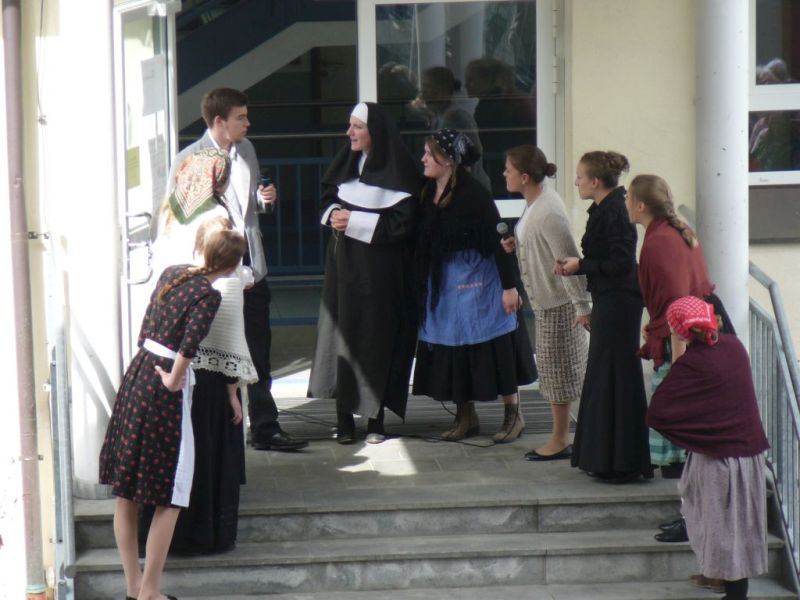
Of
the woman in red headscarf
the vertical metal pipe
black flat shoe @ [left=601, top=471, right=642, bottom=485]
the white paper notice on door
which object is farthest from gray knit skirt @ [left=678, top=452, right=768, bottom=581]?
the white paper notice on door

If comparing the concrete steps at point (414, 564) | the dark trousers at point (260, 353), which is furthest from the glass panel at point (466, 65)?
the concrete steps at point (414, 564)

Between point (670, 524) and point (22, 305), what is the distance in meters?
2.84

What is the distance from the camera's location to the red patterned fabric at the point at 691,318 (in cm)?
527

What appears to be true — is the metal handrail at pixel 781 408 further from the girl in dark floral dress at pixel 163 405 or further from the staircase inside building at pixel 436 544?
the girl in dark floral dress at pixel 163 405

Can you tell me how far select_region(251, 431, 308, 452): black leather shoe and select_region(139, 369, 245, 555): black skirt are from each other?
99cm

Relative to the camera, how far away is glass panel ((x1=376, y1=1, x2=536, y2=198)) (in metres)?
7.76

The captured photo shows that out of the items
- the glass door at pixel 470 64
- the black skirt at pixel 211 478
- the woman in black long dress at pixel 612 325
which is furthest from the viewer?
the glass door at pixel 470 64

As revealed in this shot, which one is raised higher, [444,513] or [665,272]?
[665,272]

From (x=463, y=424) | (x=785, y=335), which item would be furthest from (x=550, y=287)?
(x=785, y=335)

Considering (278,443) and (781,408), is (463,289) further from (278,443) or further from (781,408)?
(781,408)

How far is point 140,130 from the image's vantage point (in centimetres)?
654

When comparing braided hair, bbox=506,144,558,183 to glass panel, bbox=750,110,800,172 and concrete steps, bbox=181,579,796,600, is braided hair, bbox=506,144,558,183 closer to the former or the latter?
concrete steps, bbox=181,579,796,600

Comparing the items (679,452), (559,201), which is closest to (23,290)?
(559,201)

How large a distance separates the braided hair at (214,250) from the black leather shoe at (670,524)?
212cm
